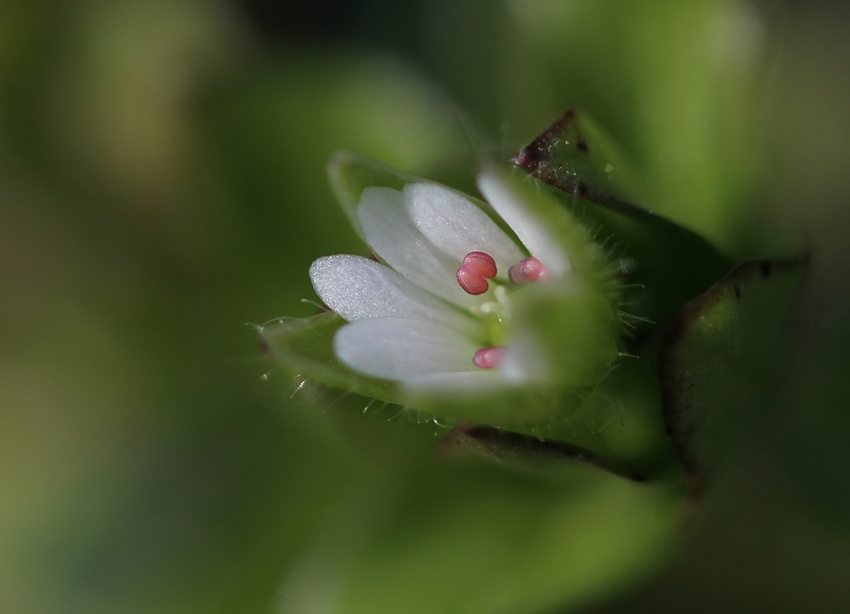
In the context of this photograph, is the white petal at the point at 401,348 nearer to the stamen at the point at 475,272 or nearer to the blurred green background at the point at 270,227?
the stamen at the point at 475,272

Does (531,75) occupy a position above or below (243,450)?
above

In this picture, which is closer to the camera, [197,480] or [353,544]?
[353,544]

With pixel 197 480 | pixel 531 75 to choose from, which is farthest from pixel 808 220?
pixel 197 480

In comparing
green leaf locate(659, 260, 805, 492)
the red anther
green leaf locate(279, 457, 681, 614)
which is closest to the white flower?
the red anther

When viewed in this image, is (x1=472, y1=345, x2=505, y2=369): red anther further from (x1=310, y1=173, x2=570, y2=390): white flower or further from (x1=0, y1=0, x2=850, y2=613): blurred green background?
(x1=0, y1=0, x2=850, y2=613): blurred green background

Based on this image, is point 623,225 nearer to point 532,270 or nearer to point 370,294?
point 532,270

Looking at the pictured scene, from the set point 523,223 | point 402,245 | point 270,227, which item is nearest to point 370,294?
point 402,245

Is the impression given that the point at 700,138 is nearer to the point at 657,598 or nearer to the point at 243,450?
the point at 657,598
